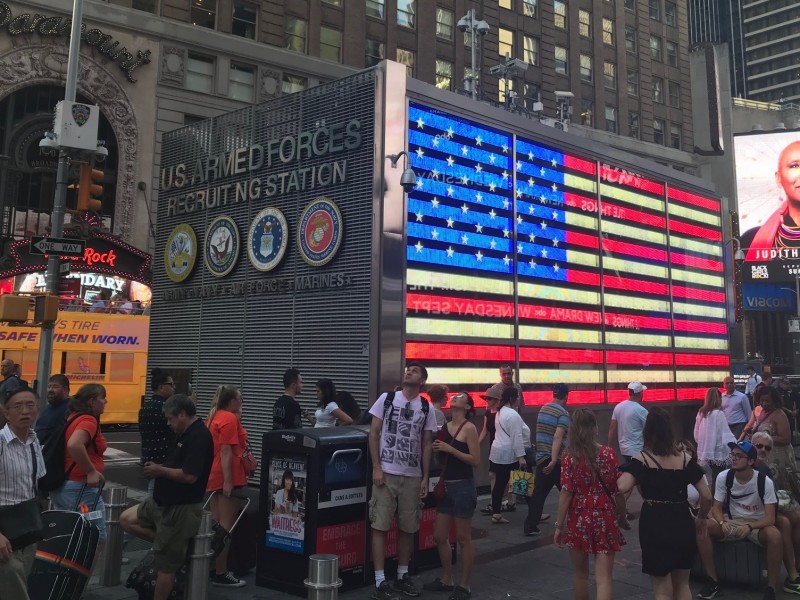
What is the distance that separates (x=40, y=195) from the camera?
30969mm

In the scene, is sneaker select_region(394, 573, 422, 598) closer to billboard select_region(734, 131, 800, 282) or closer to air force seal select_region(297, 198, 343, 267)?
air force seal select_region(297, 198, 343, 267)

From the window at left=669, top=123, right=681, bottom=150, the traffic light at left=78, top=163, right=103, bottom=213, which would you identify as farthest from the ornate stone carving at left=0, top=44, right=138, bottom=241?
the window at left=669, top=123, right=681, bottom=150

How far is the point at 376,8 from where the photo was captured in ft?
124

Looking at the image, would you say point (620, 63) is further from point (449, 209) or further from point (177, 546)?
point (177, 546)

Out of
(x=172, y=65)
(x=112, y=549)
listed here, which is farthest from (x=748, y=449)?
(x=172, y=65)

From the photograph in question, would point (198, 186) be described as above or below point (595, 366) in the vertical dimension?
above

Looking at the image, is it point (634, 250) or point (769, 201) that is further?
point (769, 201)

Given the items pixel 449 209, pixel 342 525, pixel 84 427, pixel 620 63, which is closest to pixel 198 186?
pixel 449 209

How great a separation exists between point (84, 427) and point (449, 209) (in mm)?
7297

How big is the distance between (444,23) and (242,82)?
44.2ft

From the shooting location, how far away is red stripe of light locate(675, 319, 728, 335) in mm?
17531

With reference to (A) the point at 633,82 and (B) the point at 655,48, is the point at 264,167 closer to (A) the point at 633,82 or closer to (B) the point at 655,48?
(A) the point at 633,82


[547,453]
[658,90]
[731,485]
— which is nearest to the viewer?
[731,485]

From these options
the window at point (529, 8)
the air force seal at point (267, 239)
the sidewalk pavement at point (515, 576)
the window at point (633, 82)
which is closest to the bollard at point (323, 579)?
the sidewalk pavement at point (515, 576)
